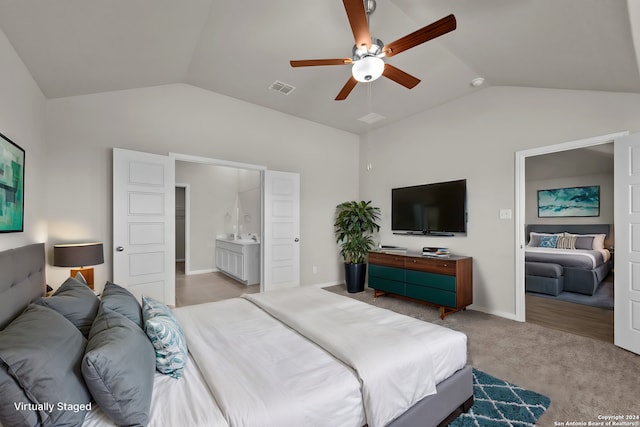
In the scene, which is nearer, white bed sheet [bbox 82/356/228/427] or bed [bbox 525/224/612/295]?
white bed sheet [bbox 82/356/228/427]

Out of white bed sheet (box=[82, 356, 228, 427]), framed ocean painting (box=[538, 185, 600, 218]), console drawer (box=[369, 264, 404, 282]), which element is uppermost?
framed ocean painting (box=[538, 185, 600, 218])

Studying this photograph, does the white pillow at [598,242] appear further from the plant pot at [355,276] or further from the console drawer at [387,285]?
the plant pot at [355,276]

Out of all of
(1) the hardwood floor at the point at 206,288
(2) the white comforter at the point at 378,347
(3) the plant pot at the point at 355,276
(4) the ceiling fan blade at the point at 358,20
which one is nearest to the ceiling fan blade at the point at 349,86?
(4) the ceiling fan blade at the point at 358,20

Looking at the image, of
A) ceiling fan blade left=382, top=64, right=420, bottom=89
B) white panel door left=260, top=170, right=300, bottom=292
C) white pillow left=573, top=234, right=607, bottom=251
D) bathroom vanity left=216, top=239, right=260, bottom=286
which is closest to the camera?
ceiling fan blade left=382, top=64, right=420, bottom=89

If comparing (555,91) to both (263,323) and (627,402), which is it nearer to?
(627,402)

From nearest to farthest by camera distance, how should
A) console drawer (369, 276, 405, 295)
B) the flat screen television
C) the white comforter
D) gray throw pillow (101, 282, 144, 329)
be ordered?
the white comforter → gray throw pillow (101, 282, 144, 329) → the flat screen television → console drawer (369, 276, 405, 295)

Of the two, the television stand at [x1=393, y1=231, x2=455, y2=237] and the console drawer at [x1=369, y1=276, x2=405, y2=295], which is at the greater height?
the television stand at [x1=393, y1=231, x2=455, y2=237]

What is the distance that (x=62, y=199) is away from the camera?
3.12m

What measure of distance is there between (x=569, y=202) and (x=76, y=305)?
26.2 ft

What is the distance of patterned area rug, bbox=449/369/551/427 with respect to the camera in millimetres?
1782

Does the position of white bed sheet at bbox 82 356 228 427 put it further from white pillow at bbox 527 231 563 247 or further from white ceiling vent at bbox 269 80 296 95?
white pillow at bbox 527 231 563 247

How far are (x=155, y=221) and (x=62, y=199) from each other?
90 cm

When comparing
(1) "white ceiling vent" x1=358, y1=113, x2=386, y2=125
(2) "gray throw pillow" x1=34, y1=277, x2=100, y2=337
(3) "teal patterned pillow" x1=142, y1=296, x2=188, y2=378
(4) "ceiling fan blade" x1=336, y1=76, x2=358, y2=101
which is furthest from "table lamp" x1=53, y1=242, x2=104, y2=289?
(1) "white ceiling vent" x1=358, y1=113, x2=386, y2=125

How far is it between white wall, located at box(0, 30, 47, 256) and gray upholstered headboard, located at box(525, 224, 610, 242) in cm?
836
